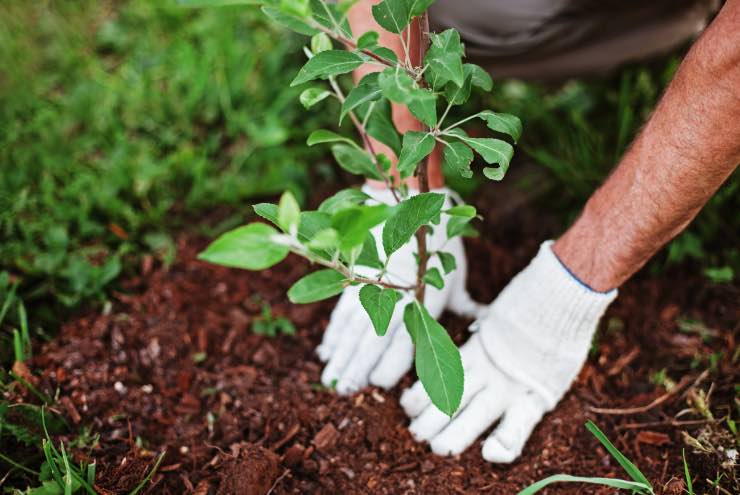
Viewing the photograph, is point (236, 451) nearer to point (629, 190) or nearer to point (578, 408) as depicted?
point (578, 408)

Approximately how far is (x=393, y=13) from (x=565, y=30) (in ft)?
3.34

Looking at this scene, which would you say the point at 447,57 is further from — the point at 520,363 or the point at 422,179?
the point at 520,363

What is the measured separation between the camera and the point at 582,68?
2.00m

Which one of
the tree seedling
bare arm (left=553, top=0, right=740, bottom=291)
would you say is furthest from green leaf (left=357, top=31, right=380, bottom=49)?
bare arm (left=553, top=0, right=740, bottom=291)

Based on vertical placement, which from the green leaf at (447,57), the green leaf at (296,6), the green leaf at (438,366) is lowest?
the green leaf at (438,366)

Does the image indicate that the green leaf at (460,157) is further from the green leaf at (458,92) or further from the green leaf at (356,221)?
the green leaf at (356,221)

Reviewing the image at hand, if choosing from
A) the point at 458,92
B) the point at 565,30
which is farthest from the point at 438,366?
the point at 565,30

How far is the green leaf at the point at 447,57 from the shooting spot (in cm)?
91

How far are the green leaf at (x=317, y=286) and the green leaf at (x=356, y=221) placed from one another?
146 millimetres

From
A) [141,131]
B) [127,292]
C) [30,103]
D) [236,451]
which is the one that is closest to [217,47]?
[141,131]

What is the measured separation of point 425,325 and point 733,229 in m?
1.16

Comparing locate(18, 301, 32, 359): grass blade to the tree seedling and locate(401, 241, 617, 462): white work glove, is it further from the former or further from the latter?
locate(401, 241, 617, 462): white work glove

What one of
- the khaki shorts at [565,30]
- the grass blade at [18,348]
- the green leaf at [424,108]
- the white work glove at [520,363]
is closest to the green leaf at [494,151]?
the green leaf at [424,108]

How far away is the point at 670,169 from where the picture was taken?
3.88 ft
